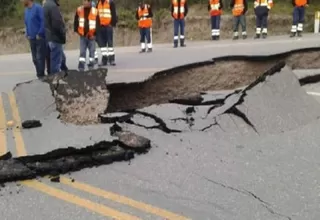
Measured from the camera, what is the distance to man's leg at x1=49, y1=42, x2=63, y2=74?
1002cm

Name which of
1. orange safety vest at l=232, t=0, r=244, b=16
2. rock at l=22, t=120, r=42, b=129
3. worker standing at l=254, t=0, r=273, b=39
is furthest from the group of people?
worker standing at l=254, t=0, r=273, b=39

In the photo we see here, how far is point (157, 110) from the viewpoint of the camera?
7.67 m

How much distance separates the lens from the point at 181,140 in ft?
21.7

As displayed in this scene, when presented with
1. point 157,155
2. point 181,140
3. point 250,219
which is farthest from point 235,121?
point 250,219

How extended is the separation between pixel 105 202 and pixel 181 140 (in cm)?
208

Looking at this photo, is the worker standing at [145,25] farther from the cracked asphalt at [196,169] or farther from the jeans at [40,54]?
the cracked asphalt at [196,169]

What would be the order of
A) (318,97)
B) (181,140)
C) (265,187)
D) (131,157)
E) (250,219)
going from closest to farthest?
1. (250,219)
2. (265,187)
3. (131,157)
4. (181,140)
5. (318,97)

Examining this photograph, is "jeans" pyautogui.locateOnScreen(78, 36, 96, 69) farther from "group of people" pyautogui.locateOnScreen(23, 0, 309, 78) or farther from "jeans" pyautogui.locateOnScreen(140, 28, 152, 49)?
"jeans" pyautogui.locateOnScreen(140, 28, 152, 49)

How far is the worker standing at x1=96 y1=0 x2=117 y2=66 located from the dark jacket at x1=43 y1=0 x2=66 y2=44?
222 cm

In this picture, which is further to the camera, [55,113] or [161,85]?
[161,85]

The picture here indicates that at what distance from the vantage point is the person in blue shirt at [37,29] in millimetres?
10094

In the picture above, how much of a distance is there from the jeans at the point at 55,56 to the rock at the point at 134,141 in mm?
4070

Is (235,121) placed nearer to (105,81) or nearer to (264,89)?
(264,89)

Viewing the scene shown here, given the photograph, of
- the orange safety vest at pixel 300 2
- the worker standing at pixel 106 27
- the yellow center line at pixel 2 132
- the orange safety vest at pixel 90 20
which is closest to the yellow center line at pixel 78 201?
the yellow center line at pixel 2 132
